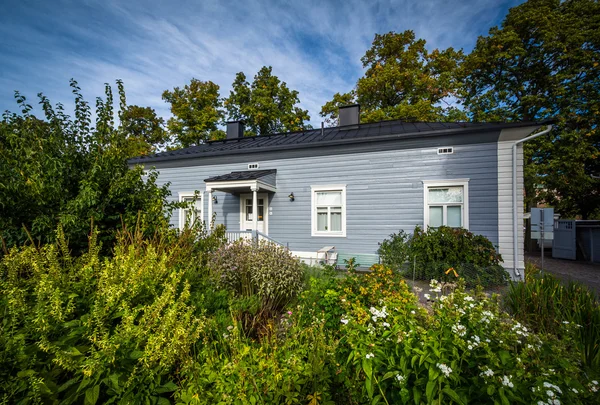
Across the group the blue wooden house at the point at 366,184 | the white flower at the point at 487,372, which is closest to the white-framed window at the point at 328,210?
the blue wooden house at the point at 366,184

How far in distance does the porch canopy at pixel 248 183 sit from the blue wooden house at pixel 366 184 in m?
0.04

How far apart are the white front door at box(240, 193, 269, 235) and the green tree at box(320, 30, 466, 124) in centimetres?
1063

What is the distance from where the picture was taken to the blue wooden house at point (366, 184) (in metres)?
7.25

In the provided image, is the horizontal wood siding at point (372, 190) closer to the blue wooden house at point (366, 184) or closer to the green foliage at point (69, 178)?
the blue wooden house at point (366, 184)

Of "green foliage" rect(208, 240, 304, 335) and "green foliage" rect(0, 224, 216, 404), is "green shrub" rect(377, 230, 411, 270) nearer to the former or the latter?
"green foliage" rect(208, 240, 304, 335)

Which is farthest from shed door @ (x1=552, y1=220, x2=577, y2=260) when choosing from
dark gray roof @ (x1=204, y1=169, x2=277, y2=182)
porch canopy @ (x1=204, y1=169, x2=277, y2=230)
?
dark gray roof @ (x1=204, y1=169, x2=277, y2=182)

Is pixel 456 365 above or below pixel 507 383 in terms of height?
below

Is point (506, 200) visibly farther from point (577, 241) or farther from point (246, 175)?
point (246, 175)

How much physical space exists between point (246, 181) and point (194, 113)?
1443cm

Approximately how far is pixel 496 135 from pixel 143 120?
25904 millimetres

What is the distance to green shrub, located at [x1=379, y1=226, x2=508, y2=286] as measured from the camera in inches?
242

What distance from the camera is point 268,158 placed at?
9.82m

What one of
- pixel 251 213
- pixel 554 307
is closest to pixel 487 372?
pixel 554 307

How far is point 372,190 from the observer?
8531 mm
